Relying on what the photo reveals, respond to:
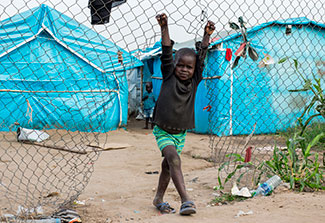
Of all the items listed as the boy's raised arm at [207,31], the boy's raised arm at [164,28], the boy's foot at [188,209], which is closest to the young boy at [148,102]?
Result: the boy's raised arm at [207,31]

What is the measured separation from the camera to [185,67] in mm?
2660

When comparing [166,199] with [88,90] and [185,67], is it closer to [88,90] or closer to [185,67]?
[185,67]

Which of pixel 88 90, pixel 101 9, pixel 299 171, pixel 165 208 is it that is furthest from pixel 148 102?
pixel 101 9

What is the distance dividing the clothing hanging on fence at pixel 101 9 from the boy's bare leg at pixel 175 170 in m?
1.11

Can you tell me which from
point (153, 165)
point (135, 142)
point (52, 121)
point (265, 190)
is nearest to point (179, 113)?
point (265, 190)

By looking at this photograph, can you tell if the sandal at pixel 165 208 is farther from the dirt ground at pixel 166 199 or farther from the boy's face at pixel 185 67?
the boy's face at pixel 185 67

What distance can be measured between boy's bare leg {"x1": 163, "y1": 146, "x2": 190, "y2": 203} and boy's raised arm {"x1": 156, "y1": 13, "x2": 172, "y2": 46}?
0.82 meters

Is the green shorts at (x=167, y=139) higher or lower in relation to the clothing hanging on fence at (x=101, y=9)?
lower

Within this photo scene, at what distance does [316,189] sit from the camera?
301 cm

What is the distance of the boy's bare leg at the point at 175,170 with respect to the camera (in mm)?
2463

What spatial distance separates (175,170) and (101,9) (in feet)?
4.46

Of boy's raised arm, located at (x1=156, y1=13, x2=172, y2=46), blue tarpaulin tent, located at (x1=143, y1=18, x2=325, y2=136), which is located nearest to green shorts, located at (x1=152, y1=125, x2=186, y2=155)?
boy's raised arm, located at (x1=156, y1=13, x2=172, y2=46)

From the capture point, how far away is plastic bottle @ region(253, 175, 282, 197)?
2957 mm

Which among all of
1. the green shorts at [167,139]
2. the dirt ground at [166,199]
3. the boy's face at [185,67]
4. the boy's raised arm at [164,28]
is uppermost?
the boy's raised arm at [164,28]
